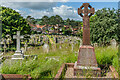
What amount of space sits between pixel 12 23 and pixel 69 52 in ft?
54.2

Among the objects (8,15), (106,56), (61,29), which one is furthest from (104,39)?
(61,29)

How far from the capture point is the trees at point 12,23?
21.2 metres

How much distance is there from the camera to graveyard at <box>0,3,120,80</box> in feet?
17.2

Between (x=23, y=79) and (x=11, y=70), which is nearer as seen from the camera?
(x=23, y=79)

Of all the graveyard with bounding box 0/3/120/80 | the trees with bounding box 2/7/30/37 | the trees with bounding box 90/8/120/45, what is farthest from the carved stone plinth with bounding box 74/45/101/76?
the trees with bounding box 2/7/30/37

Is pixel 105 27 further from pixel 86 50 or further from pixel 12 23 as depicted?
pixel 12 23

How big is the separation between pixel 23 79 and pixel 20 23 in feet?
63.8

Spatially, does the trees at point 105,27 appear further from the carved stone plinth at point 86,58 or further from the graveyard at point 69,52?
the carved stone plinth at point 86,58

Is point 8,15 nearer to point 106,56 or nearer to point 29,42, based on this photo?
point 29,42

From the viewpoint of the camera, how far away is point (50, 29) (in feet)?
155

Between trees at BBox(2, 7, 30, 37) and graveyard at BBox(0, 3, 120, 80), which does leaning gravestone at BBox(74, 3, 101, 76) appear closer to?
graveyard at BBox(0, 3, 120, 80)

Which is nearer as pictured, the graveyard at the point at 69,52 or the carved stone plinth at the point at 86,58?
the graveyard at the point at 69,52

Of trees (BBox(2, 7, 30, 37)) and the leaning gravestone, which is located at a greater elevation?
trees (BBox(2, 7, 30, 37))

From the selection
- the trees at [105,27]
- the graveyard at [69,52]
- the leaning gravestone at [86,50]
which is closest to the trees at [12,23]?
the graveyard at [69,52]
